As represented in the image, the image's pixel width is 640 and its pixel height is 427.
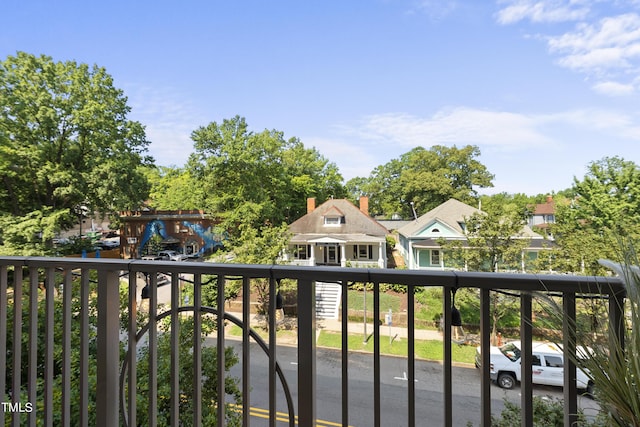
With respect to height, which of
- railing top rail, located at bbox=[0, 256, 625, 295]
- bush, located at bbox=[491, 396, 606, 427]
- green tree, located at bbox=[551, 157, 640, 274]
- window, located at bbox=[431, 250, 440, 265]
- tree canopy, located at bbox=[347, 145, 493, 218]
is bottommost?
window, located at bbox=[431, 250, 440, 265]

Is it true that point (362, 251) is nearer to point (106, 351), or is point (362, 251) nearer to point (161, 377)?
point (161, 377)

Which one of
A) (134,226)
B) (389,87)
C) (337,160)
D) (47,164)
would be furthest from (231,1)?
(337,160)

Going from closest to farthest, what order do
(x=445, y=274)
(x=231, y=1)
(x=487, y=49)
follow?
(x=445, y=274) → (x=231, y=1) → (x=487, y=49)

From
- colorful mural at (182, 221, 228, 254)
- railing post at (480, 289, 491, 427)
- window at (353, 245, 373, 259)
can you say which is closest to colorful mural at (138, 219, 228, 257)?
colorful mural at (182, 221, 228, 254)

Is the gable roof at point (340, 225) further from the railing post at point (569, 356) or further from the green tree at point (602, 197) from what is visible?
the railing post at point (569, 356)

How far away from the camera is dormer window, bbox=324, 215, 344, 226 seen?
12.0 m

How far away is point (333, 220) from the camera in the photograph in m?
12.1

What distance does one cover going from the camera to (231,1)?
4707 mm

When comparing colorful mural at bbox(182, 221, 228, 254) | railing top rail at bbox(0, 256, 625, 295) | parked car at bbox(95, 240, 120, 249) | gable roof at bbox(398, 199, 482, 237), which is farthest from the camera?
colorful mural at bbox(182, 221, 228, 254)

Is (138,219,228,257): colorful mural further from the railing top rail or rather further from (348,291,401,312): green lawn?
the railing top rail

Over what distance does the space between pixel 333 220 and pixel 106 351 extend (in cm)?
1120

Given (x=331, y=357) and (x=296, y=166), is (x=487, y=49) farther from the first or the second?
(x=296, y=166)

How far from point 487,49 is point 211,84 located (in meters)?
6.44

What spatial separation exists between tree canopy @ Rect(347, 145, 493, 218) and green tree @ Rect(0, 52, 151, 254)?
43.8 ft
